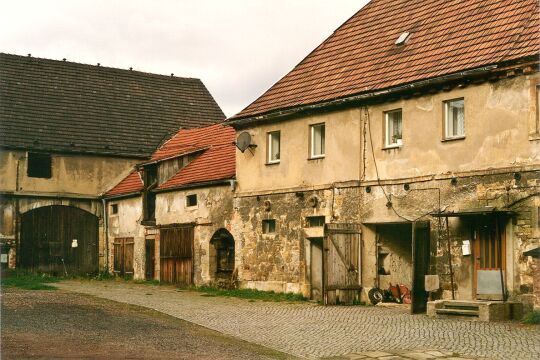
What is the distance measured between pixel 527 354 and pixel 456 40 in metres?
10.5

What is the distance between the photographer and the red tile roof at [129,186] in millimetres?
34969

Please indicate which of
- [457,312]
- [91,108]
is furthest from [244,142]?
[91,108]

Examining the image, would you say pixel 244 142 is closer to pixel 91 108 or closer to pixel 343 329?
pixel 343 329

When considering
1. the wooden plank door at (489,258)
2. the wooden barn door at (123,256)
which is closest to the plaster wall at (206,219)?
the wooden barn door at (123,256)

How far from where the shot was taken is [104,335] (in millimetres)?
15664

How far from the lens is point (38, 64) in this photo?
3981 cm

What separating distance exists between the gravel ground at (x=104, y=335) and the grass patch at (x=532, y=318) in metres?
6.13

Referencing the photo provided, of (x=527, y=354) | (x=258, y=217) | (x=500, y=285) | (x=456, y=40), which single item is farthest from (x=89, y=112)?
(x=527, y=354)

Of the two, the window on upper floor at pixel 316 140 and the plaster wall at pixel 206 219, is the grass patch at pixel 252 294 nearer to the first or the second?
the plaster wall at pixel 206 219

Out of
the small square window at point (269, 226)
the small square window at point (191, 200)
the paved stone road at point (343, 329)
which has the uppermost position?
the small square window at point (191, 200)

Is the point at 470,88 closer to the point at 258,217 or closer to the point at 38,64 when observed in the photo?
the point at 258,217

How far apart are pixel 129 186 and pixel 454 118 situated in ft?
59.6

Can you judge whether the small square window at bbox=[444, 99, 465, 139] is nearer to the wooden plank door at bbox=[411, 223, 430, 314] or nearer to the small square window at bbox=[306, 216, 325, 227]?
the wooden plank door at bbox=[411, 223, 430, 314]

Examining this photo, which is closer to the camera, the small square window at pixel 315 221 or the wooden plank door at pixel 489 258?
the wooden plank door at pixel 489 258
